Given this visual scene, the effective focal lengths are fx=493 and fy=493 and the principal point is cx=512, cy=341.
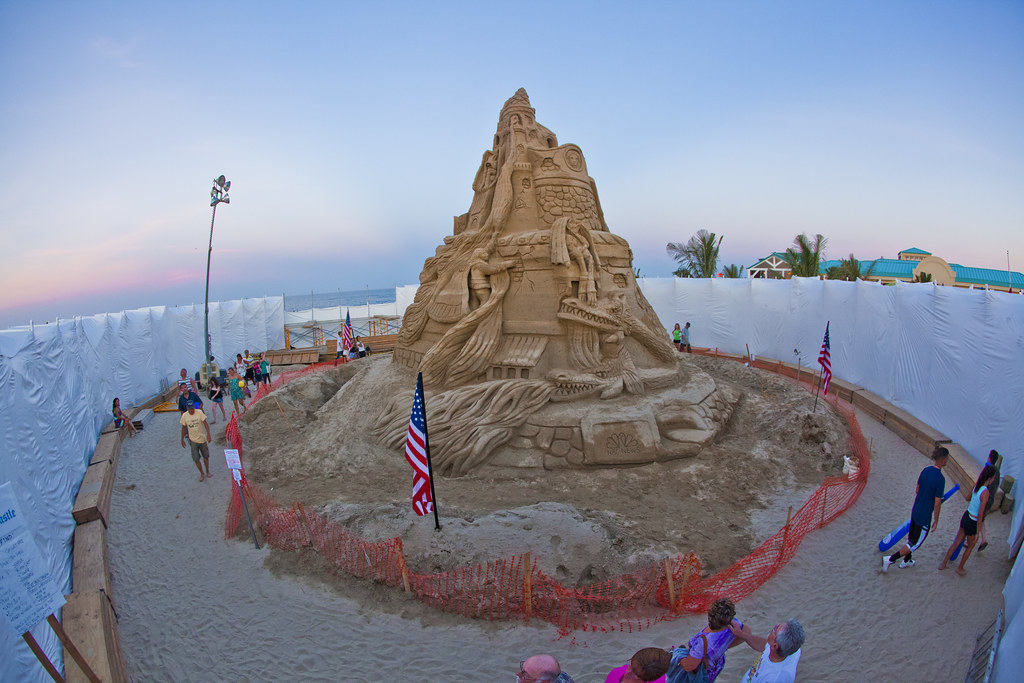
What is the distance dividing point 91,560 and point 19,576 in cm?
361

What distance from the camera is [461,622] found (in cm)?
507

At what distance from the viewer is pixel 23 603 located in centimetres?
333

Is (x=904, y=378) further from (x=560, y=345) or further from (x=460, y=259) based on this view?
(x=460, y=259)

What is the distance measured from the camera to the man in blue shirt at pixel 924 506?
5.41 metres

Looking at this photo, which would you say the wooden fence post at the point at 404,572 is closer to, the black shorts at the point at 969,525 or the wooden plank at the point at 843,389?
the black shorts at the point at 969,525

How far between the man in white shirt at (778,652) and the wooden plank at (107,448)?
10.8 meters

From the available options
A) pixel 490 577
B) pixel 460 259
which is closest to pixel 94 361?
pixel 460 259

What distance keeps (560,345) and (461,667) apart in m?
6.08

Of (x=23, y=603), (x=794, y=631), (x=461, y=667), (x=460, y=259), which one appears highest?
(x=460, y=259)

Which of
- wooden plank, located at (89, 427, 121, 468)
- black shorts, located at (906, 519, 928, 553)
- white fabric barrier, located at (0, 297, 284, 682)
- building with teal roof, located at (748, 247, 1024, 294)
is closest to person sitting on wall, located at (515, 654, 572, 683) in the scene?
white fabric barrier, located at (0, 297, 284, 682)

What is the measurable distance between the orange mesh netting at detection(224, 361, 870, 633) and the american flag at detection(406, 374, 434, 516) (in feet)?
1.80

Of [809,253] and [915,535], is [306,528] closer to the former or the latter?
[915,535]

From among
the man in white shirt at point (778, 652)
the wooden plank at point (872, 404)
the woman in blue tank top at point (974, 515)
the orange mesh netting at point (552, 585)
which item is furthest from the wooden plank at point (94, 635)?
the wooden plank at point (872, 404)

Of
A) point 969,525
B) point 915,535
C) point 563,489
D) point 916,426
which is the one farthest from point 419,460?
point 916,426
